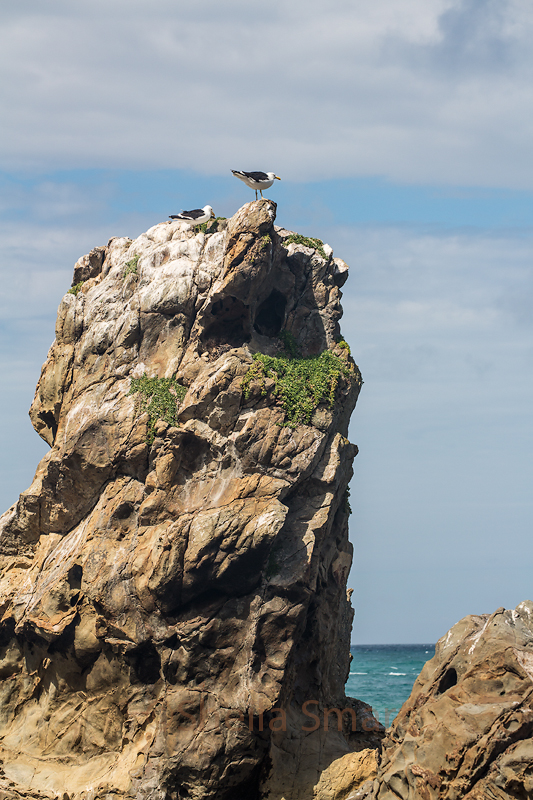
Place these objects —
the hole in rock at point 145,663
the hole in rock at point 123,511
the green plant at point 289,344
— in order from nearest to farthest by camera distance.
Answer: the hole in rock at point 145,663 < the hole in rock at point 123,511 < the green plant at point 289,344

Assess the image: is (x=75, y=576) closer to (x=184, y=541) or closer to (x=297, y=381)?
(x=184, y=541)

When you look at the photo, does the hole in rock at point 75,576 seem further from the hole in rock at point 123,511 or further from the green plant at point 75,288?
the green plant at point 75,288

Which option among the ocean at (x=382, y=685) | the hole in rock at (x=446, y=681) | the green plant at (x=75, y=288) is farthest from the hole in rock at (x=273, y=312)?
the ocean at (x=382, y=685)

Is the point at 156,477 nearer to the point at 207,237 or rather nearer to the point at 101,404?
the point at 101,404

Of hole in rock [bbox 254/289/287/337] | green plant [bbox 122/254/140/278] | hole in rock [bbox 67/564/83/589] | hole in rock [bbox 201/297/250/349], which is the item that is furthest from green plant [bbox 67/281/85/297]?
hole in rock [bbox 67/564/83/589]

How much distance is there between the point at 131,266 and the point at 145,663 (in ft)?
47.9

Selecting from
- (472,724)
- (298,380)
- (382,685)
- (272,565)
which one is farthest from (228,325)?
(382,685)

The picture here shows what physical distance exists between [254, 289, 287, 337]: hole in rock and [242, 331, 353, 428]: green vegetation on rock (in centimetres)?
178

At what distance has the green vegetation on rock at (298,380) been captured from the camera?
26.4m

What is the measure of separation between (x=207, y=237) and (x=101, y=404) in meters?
7.54

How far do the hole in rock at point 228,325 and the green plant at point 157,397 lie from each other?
214 cm

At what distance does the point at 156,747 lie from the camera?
76.1ft

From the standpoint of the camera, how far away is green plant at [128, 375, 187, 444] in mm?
26422

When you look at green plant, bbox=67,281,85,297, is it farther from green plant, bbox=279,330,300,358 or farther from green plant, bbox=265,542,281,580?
green plant, bbox=265,542,281,580
